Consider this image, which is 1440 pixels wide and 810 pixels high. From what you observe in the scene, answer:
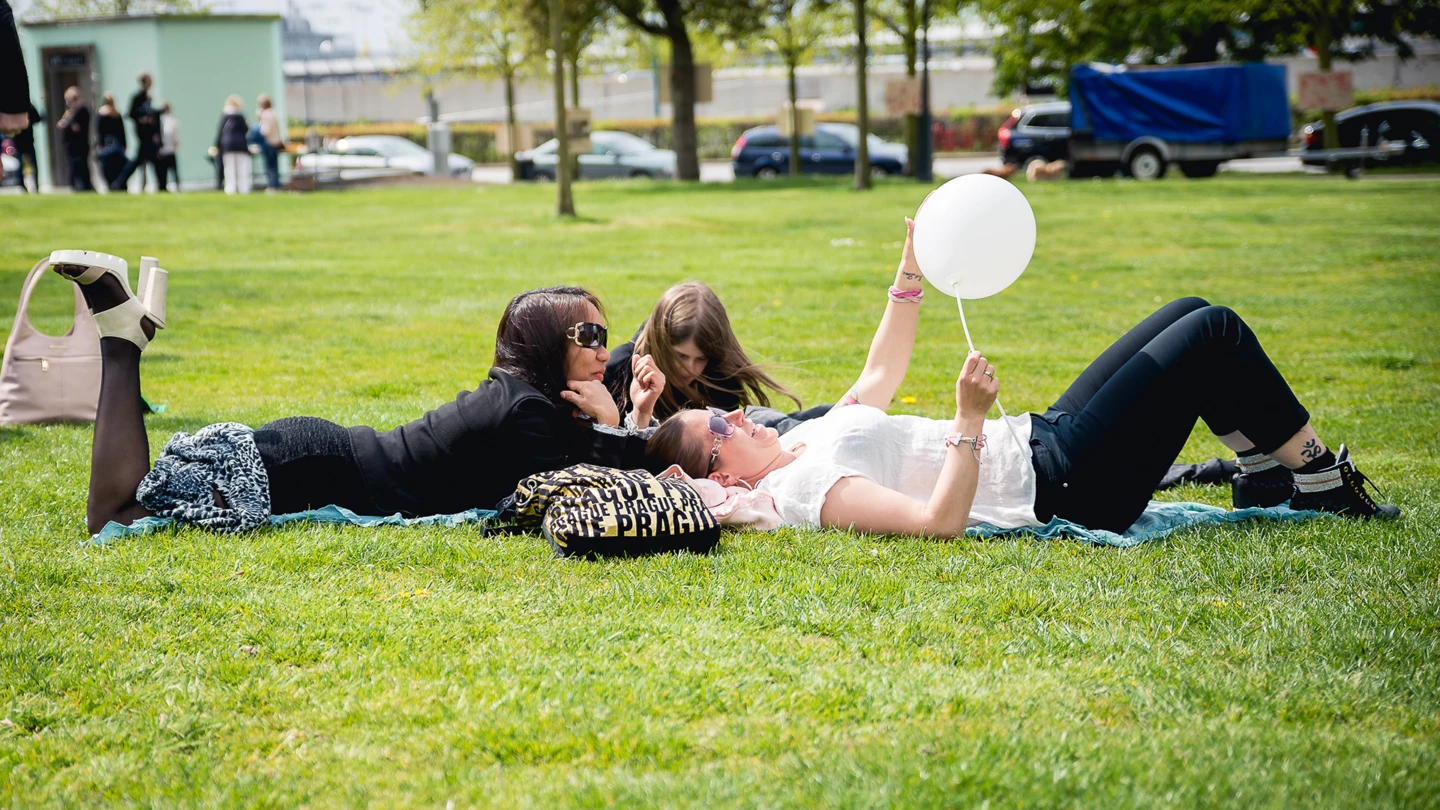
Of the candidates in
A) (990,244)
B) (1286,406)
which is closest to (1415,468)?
(1286,406)

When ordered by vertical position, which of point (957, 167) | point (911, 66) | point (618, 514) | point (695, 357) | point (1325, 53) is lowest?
point (618, 514)

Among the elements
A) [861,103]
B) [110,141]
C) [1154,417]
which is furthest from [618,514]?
[110,141]

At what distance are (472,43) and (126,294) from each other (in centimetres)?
3006

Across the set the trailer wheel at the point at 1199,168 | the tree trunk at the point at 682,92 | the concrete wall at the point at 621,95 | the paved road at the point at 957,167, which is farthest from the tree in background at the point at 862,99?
the concrete wall at the point at 621,95

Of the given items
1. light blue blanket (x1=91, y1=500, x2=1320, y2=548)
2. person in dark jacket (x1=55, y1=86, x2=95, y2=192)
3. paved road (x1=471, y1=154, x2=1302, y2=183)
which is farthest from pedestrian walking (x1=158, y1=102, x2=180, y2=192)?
light blue blanket (x1=91, y1=500, x2=1320, y2=548)

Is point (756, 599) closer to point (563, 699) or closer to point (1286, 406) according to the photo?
point (563, 699)

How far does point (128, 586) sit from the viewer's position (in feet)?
12.4

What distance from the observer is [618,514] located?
400 cm

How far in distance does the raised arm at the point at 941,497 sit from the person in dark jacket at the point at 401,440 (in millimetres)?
814

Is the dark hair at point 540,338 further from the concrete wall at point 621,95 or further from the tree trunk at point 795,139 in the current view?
the concrete wall at point 621,95

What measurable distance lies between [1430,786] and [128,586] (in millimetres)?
3429

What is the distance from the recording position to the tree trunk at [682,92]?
2752 centimetres

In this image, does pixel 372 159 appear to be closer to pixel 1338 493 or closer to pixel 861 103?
pixel 861 103

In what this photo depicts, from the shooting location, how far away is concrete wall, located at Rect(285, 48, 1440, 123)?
5772 centimetres
